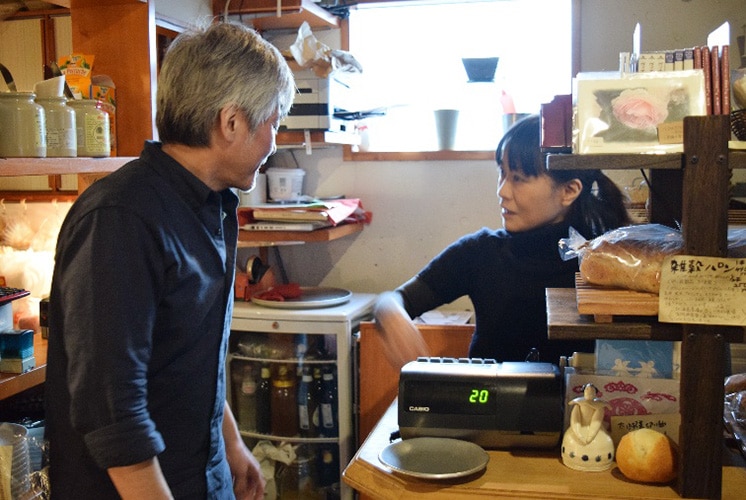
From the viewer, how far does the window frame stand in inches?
127

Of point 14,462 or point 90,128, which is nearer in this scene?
point 14,462

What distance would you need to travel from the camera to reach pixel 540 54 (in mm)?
3355

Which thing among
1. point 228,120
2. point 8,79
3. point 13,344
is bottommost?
point 13,344

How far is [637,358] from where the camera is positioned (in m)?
1.46

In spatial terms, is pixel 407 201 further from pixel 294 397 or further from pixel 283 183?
pixel 294 397

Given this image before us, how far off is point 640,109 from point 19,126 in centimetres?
124

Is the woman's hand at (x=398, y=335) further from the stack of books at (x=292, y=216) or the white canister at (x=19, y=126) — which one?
the stack of books at (x=292, y=216)

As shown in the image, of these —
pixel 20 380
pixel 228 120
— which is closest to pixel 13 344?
pixel 20 380

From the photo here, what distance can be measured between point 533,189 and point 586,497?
94 centimetres

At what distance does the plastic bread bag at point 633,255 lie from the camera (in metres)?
1.31

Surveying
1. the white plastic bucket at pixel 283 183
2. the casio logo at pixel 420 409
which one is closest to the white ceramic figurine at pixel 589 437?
the casio logo at pixel 420 409

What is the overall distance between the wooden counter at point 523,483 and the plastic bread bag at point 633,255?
335 millimetres

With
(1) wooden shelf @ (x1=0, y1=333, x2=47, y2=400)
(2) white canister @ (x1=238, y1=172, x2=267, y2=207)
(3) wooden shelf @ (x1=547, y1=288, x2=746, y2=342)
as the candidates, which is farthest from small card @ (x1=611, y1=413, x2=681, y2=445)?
(2) white canister @ (x1=238, y1=172, x2=267, y2=207)

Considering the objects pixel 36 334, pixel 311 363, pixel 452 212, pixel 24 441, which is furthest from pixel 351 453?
pixel 24 441
